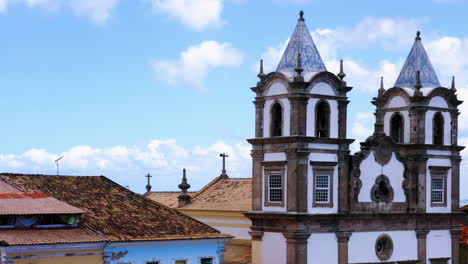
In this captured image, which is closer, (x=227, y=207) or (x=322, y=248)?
(x=322, y=248)

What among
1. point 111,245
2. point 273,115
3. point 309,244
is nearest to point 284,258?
point 309,244

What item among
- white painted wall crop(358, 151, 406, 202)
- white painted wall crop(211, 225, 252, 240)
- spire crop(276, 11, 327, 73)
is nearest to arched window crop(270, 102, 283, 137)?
spire crop(276, 11, 327, 73)

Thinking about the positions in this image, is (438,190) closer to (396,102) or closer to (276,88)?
(396,102)

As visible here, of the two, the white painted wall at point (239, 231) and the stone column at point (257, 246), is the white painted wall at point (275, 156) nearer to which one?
the stone column at point (257, 246)

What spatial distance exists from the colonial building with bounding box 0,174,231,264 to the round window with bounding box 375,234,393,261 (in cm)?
1001

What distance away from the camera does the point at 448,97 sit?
50812mm

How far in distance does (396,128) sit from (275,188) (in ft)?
32.4

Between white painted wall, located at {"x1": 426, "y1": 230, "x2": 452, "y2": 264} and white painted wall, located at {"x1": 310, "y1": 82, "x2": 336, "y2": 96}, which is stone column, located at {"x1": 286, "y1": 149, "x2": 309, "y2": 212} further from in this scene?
white painted wall, located at {"x1": 426, "y1": 230, "x2": 452, "y2": 264}

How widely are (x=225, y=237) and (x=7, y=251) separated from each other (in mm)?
10949

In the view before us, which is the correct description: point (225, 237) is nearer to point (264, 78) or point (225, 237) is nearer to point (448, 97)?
point (264, 78)

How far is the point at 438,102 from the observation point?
50375mm

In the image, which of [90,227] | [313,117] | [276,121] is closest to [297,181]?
[313,117]

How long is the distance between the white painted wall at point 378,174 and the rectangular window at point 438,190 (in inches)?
92.4

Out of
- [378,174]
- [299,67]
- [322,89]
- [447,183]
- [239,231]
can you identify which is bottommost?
[239,231]
